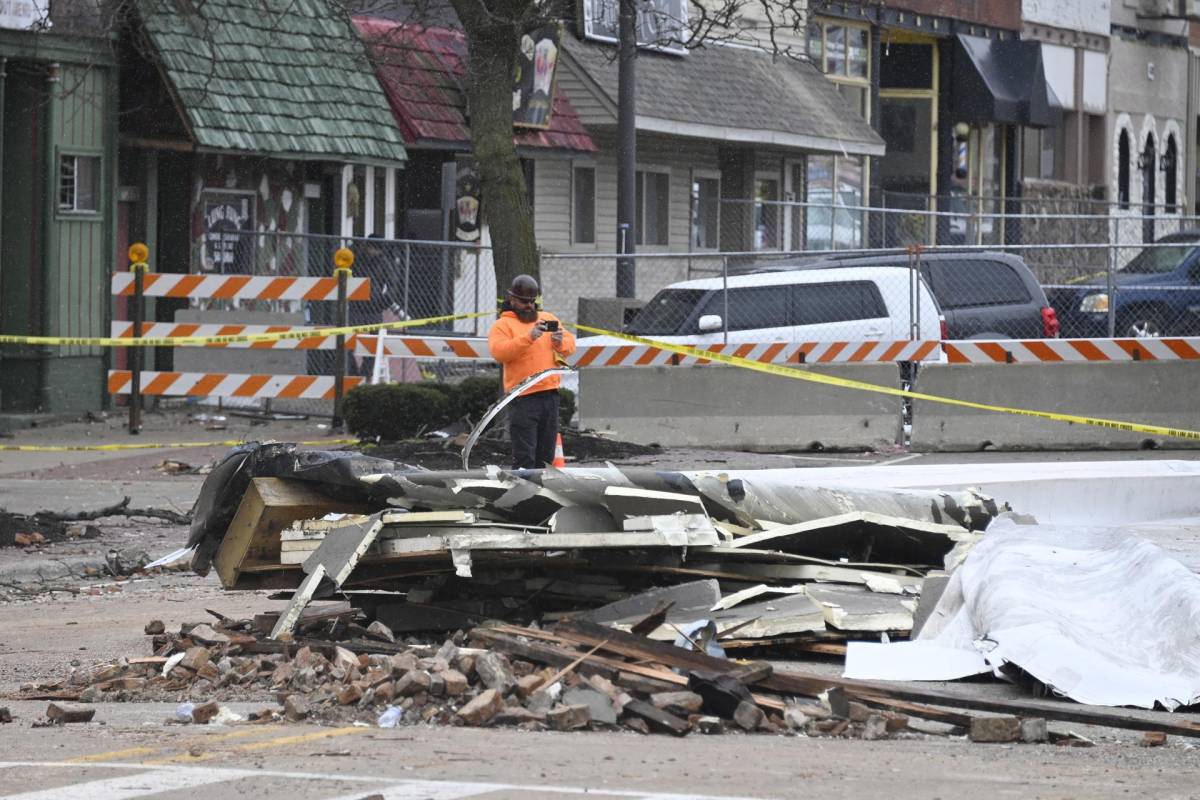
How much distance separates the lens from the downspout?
831 inches

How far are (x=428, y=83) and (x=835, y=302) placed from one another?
852 centimetres

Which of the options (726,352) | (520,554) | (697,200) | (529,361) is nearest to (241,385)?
(726,352)

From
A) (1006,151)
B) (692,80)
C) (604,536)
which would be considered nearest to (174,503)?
(604,536)

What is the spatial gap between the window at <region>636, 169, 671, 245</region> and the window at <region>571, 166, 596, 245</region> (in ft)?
3.51

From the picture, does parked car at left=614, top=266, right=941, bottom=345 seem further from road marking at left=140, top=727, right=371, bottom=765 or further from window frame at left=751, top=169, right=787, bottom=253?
window frame at left=751, top=169, right=787, bottom=253

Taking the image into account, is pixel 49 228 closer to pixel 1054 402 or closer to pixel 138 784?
pixel 1054 402

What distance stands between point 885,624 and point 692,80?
2406 centimetres

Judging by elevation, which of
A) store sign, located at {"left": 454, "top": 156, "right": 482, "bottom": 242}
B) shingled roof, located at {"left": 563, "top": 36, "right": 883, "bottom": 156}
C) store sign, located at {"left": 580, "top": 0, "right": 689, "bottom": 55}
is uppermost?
store sign, located at {"left": 580, "top": 0, "right": 689, "bottom": 55}

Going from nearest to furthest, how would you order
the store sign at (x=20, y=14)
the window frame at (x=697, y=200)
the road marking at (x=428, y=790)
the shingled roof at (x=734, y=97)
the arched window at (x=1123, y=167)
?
the road marking at (x=428, y=790) < the store sign at (x=20, y=14) < the shingled roof at (x=734, y=97) < the window frame at (x=697, y=200) < the arched window at (x=1123, y=167)

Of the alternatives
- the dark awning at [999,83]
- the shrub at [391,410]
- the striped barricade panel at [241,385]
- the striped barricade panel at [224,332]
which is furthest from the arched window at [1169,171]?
the shrub at [391,410]

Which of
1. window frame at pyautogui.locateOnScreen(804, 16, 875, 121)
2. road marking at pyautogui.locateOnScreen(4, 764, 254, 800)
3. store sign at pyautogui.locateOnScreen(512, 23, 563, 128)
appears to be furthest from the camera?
window frame at pyautogui.locateOnScreen(804, 16, 875, 121)

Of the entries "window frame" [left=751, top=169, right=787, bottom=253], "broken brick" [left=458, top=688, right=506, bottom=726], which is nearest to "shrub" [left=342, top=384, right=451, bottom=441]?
"broken brick" [left=458, top=688, right=506, bottom=726]

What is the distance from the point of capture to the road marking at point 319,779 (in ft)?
19.2

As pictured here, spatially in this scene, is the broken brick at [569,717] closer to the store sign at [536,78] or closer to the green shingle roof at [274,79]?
the green shingle roof at [274,79]
